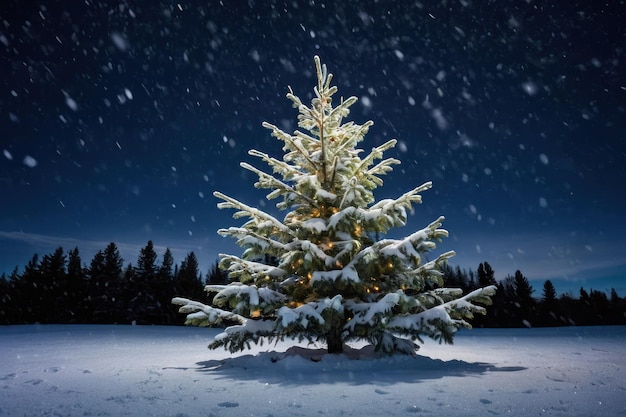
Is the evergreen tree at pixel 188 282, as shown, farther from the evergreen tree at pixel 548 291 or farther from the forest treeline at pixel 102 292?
the evergreen tree at pixel 548 291

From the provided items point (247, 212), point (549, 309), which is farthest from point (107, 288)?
point (549, 309)

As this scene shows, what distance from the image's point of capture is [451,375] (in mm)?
6199

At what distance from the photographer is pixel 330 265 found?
7.98 m

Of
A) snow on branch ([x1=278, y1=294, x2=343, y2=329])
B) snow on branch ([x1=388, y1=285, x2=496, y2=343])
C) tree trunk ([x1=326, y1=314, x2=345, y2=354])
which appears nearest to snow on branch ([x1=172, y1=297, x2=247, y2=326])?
snow on branch ([x1=278, y1=294, x2=343, y2=329])

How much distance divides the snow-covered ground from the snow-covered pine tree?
2.36 ft

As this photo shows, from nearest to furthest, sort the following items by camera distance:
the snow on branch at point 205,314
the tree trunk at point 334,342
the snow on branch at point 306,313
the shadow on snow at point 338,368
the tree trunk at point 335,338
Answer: the shadow on snow at point 338,368, the snow on branch at point 306,313, the snow on branch at point 205,314, the tree trunk at point 335,338, the tree trunk at point 334,342

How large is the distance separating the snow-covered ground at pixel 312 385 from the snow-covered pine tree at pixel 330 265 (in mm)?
719

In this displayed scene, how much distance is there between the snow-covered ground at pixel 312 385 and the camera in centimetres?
418

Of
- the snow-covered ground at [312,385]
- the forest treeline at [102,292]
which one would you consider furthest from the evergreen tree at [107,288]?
the snow-covered ground at [312,385]

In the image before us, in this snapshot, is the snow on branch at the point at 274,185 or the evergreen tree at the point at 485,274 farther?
the evergreen tree at the point at 485,274

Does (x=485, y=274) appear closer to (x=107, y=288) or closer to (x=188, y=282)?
(x=188, y=282)

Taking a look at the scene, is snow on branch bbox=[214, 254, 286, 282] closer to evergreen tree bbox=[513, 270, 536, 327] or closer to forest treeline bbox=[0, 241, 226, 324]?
forest treeline bbox=[0, 241, 226, 324]

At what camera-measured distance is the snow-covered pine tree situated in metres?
7.32

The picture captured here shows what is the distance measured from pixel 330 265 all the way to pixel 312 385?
286 cm
